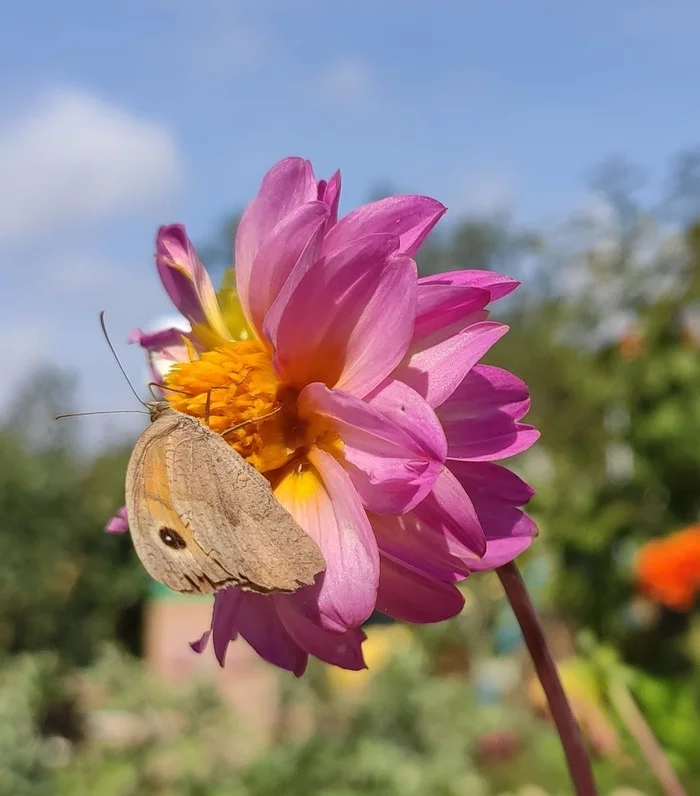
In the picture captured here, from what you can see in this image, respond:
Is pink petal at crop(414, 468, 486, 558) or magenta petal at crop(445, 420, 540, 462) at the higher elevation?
magenta petal at crop(445, 420, 540, 462)

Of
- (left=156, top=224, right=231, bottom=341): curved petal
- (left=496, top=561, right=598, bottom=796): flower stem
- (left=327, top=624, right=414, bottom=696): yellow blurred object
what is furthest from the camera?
(left=327, top=624, right=414, bottom=696): yellow blurred object

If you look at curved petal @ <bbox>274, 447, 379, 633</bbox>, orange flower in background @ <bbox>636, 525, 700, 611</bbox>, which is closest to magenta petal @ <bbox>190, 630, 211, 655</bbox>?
curved petal @ <bbox>274, 447, 379, 633</bbox>

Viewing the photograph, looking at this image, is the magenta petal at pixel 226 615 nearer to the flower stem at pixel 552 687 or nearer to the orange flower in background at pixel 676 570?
the flower stem at pixel 552 687

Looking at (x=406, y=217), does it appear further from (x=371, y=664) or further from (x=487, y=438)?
(x=371, y=664)

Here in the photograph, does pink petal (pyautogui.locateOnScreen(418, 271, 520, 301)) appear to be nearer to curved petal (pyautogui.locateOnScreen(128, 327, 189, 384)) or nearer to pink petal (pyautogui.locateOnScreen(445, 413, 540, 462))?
pink petal (pyautogui.locateOnScreen(445, 413, 540, 462))

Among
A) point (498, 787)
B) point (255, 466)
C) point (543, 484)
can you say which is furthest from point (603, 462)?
point (255, 466)
